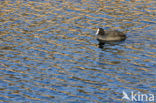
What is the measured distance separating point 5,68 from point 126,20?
11771mm

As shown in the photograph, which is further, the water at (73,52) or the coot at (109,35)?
the coot at (109,35)

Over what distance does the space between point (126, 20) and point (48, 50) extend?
8290mm

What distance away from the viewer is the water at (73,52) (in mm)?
16953

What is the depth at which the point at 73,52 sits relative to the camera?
22203mm

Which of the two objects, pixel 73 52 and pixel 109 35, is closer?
pixel 73 52

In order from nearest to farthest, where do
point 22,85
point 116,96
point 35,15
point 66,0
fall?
point 116,96
point 22,85
point 35,15
point 66,0

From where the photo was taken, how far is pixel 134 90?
55.3ft

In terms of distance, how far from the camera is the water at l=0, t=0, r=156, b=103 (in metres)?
17.0

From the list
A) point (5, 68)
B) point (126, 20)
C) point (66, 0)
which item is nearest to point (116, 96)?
point (5, 68)

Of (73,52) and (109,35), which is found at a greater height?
(109,35)

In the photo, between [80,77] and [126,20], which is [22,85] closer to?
[80,77]

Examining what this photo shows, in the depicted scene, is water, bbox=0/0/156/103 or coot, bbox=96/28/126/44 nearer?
water, bbox=0/0/156/103

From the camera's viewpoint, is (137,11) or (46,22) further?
(137,11)

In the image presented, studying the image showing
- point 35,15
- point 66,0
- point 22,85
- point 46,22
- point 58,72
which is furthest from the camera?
point 66,0
